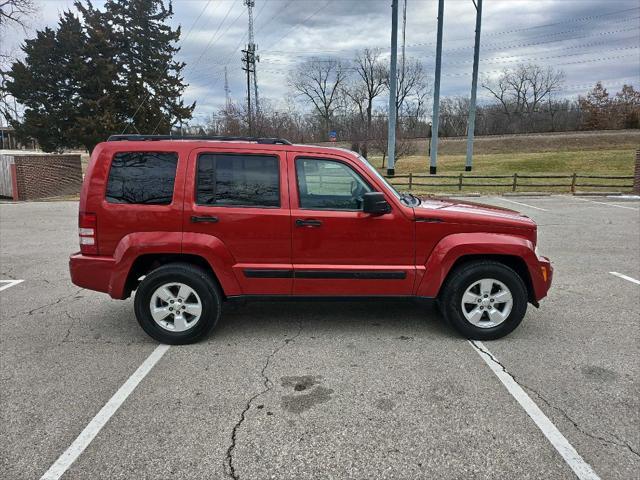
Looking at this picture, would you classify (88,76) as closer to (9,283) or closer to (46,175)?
(46,175)

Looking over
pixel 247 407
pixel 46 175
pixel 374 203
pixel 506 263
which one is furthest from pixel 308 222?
pixel 46 175

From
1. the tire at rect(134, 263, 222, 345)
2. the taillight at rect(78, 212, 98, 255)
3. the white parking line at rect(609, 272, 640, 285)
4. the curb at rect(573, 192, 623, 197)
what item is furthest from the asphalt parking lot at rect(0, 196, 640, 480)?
the curb at rect(573, 192, 623, 197)

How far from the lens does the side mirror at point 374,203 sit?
3803mm

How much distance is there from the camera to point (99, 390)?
129 inches

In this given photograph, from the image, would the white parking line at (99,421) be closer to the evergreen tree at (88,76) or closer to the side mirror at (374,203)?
the side mirror at (374,203)

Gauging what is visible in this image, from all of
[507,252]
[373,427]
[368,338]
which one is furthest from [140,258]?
[507,252]

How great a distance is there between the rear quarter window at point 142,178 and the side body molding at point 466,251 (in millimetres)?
2440

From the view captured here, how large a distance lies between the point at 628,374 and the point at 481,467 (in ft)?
6.26

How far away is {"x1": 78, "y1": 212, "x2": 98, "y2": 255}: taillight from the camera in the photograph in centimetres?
390

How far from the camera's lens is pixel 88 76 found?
25.5m

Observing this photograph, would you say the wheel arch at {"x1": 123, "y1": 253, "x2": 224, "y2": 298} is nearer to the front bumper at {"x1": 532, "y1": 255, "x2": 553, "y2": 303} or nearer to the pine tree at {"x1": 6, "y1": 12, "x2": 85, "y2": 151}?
the front bumper at {"x1": 532, "y1": 255, "x2": 553, "y2": 303}

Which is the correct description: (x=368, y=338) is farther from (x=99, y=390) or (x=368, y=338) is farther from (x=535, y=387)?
(x=99, y=390)

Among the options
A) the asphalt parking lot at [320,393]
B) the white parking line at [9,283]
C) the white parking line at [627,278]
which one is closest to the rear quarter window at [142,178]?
the asphalt parking lot at [320,393]

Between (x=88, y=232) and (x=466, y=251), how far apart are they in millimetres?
3404
